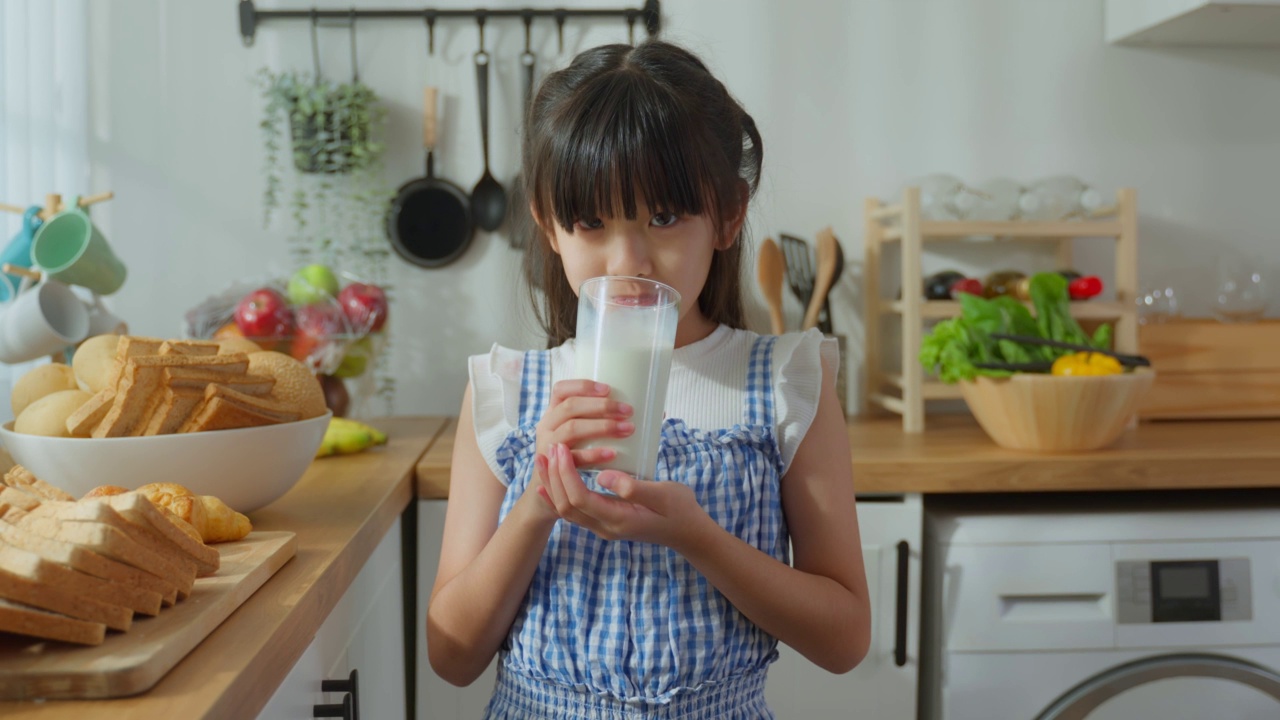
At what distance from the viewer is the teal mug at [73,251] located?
4.17ft

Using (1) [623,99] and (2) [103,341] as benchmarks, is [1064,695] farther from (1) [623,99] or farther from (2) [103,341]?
(2) [103,341]

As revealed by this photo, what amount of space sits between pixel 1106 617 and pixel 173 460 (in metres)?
1.28

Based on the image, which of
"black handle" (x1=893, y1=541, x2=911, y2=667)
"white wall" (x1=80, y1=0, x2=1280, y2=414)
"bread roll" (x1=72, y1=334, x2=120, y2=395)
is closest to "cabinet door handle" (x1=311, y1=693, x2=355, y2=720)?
"bread roll" (x1=72, y1=334, x2=120, y2=395)

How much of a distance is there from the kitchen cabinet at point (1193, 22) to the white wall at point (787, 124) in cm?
3

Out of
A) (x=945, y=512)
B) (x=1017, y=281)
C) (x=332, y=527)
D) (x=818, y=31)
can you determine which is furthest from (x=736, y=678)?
(x=818, y=31)

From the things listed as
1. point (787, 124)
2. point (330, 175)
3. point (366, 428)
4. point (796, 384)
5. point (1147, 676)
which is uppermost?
point (787, 124)

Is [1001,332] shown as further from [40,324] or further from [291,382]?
[40,324]

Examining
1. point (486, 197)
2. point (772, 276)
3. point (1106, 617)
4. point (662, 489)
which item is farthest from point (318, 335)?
point (1106, 617)

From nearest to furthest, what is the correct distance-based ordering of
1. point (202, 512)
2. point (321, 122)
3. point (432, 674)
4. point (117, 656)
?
point (117, 656) < point (202, 512) < point (432, 674) < point (321, 122)

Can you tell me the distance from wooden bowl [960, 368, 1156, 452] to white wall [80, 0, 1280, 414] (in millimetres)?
530

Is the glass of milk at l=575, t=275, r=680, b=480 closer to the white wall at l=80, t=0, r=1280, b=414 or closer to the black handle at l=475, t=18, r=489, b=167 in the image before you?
the white wall at l=80, t=0, r=1280, b=414

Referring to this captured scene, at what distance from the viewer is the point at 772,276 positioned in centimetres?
193

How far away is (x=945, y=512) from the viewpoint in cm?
156

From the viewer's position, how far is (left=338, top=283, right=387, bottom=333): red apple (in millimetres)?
1726
